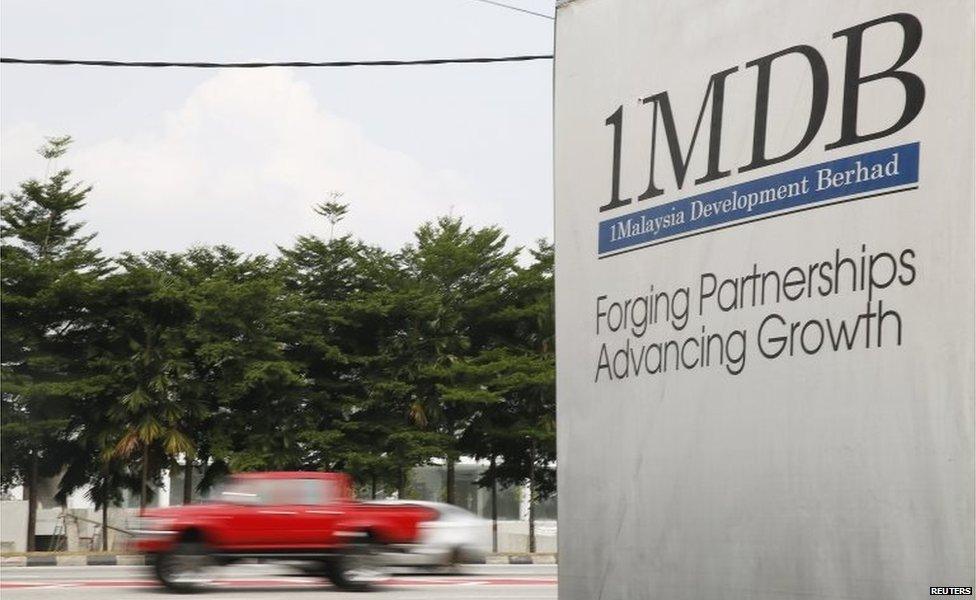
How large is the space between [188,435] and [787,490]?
39237mm

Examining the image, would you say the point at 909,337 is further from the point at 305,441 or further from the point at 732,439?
the point at 305,441

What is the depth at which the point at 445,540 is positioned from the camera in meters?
16.1

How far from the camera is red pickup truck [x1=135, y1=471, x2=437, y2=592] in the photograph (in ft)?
44.7

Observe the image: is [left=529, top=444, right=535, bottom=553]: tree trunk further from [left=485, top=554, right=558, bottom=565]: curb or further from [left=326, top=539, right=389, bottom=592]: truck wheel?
[left=326, top=539, right=389, bottom=592]: truck wheel

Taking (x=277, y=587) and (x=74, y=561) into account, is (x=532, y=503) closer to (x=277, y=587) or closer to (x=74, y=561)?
(x=74, y=561)

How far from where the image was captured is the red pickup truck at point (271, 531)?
1362 cm

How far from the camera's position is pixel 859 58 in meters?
3.05

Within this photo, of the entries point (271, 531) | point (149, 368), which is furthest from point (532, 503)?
point (271, 531)

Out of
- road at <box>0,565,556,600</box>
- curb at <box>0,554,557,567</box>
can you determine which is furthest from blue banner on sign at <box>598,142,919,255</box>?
curb at <box>0,554,557,567</box>

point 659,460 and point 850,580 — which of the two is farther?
point 659,460

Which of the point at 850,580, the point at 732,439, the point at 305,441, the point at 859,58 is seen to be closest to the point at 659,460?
the point at 732,439

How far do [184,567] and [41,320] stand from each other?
2783cm

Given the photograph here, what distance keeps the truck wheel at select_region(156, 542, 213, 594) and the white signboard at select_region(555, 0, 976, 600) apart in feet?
34.3

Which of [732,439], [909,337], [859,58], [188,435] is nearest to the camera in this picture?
[909,337]
